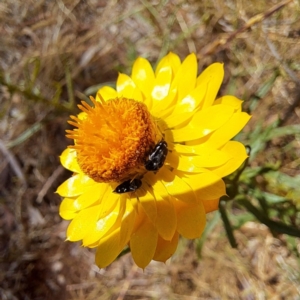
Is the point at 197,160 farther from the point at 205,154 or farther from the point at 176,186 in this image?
A: the point at 176,186

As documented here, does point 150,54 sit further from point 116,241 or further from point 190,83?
point 116,241

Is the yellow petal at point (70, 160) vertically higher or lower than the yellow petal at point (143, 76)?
lower

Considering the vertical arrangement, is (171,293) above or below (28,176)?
below

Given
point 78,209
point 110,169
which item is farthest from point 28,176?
point 110,169

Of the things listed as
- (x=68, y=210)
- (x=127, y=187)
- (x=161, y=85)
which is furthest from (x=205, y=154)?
(x=68, y=210)

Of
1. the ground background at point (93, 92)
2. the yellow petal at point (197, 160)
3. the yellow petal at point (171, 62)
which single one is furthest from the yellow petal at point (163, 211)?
the ground background at point (93, 92)

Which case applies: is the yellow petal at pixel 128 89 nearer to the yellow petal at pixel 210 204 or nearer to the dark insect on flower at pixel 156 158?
the dark insect on flower at pixel 156 158
